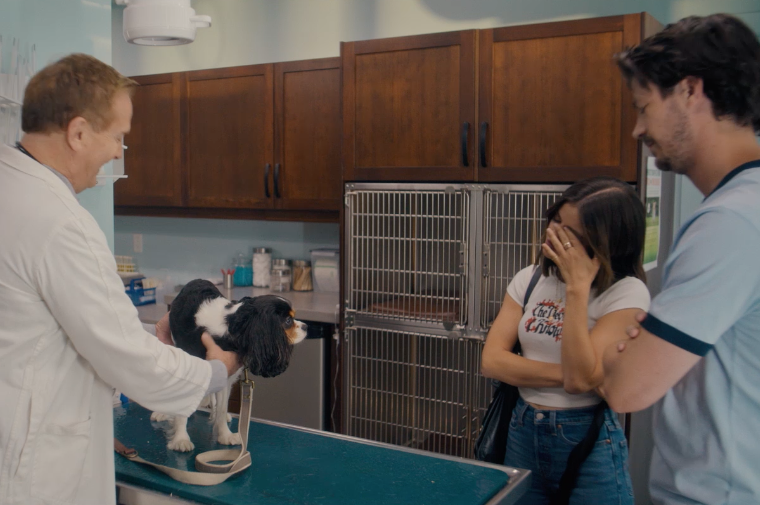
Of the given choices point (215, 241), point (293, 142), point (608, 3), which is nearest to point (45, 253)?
point (293, 142)

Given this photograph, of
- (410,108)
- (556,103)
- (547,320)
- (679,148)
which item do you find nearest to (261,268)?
(410,108)

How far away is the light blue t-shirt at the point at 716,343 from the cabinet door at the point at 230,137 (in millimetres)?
2836

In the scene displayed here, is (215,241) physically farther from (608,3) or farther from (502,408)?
(502,408)

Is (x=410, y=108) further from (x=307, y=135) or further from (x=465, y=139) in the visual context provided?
(x=307, y=135)

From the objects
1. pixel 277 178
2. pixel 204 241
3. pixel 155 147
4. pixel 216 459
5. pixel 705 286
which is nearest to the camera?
pixel 705 286

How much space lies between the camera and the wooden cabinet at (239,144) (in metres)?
3.60

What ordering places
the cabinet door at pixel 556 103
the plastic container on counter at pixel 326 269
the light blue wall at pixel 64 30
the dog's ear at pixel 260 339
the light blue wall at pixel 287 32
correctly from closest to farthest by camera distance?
the dog's ear at pixel 260 339 < the light blue wall at pixel 64 30 < the cabinet door at pixel 556 103 < the light blue wall at pixel 287 32 < the plastic container on counter at pixel 326 269

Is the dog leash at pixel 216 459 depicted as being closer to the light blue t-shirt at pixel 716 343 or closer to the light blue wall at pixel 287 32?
the light blue t-shirt at pixel 716 343

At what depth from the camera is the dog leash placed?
1574mm

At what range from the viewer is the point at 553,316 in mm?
1919

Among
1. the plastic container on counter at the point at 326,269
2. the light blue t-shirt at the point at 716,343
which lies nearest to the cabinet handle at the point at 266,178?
the plastic container on counter at the point at 326,269

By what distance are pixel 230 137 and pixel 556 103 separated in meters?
1.83

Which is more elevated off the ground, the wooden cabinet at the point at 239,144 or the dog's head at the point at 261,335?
the wooden cabinet at the point at 239,144

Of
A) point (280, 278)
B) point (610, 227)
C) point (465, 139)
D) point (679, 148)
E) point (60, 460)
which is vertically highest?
point (465, 139)
